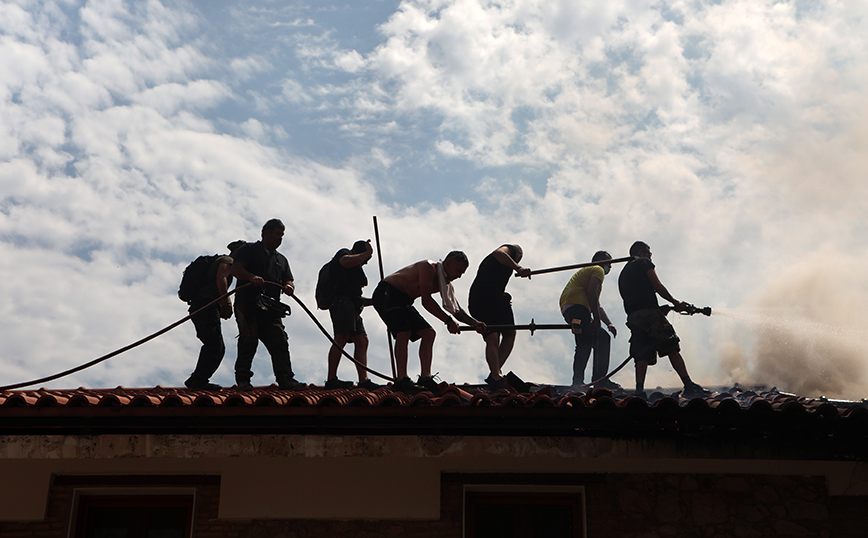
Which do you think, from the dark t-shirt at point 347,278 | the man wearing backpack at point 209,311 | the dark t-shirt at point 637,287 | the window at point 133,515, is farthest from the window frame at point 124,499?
the dark t-shirt at point 637,287

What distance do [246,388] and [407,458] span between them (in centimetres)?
318

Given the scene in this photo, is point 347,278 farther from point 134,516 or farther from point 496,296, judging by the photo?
point 134,516

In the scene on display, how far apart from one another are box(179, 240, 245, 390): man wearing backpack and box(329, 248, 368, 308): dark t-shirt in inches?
49.0

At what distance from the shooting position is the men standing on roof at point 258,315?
8.55m

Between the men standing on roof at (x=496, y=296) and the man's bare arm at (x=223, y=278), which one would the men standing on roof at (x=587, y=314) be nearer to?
the men standing on roof at (x=496, y=296)

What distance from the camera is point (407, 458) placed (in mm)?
5805

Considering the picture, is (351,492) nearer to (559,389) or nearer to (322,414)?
(322,414)

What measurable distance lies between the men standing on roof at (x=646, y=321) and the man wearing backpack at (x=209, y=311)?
5.08m

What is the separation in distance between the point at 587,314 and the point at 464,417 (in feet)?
19.8

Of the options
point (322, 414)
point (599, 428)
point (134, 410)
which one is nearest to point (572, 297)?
point (599, 428)

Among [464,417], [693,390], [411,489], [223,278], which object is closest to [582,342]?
[693,390]

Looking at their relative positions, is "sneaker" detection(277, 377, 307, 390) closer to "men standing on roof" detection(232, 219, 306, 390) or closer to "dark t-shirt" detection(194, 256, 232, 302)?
"men standing on roof" detection(232, 219, 306, 390)

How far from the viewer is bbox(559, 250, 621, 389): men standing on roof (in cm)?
1091

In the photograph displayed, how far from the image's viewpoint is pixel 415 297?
8.01 metres
